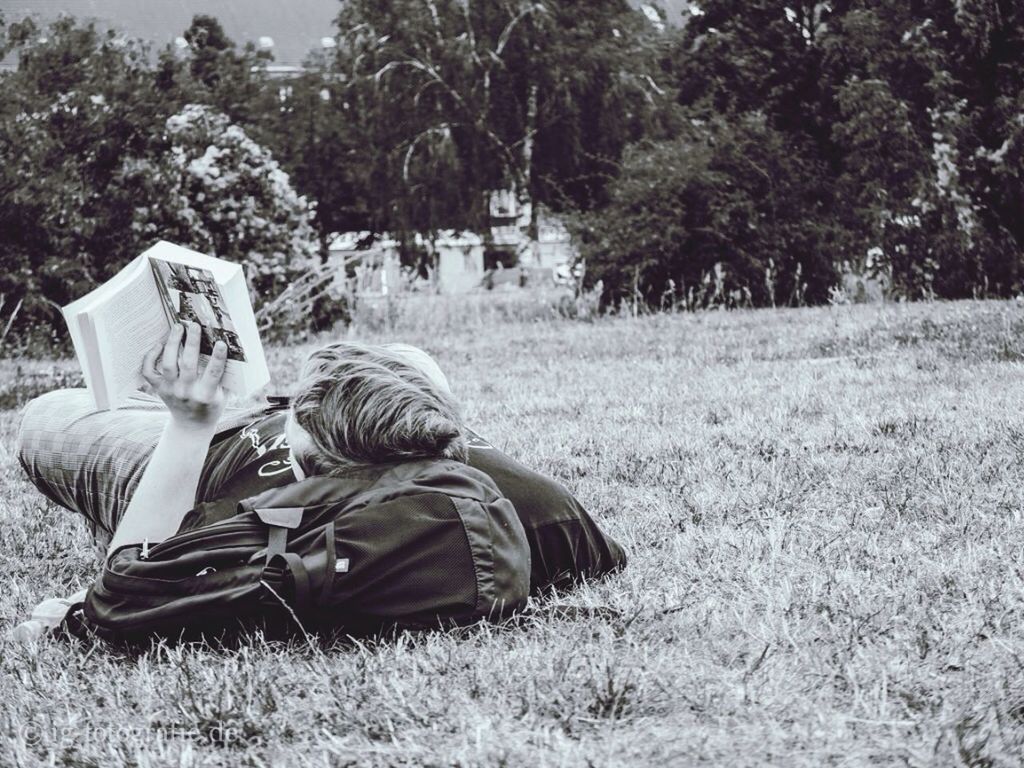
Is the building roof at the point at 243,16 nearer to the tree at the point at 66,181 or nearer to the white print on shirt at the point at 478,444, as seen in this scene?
the tree at the point at 66,181

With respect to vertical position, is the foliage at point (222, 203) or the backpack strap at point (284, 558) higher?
the foliage at point (222, 203)

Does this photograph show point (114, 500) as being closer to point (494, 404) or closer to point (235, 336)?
point (235, 336)

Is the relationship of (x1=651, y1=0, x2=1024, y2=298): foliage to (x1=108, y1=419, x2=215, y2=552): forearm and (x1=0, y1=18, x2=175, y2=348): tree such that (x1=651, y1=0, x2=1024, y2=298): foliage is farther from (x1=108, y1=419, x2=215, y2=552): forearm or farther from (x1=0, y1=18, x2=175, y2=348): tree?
(x1=108, y1=419, x2=215, y2=552): forearm

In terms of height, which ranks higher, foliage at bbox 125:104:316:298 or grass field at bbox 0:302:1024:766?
foliage at bbox 125:104:316:298

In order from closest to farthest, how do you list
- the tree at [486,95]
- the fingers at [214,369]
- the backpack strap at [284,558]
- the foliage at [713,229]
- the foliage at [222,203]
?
the backpack strap at [284,558], the fingers at [214,369], the foliage at [222,203], the foliage at [713,229], the tree at [486,95]

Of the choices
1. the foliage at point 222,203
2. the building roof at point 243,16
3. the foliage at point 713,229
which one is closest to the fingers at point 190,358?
the foliage at point 222,203

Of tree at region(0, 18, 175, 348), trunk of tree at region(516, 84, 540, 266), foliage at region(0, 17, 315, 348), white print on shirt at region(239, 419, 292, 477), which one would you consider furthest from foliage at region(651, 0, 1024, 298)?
trunk of tree at region(516, 84, 540, 266)

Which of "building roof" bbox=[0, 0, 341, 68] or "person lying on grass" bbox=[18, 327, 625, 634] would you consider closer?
"person lying on grass" bbox=[18, 327, 625, 634]

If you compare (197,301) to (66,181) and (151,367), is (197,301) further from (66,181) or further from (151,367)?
(66,181)

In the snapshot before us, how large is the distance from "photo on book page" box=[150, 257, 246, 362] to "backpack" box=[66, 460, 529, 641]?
0.38m

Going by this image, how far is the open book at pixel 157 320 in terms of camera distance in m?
2.68

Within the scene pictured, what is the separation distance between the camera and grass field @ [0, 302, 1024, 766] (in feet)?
6.96

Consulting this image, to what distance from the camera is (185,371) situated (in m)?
2.72

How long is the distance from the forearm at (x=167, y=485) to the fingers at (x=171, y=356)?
0.15 m
